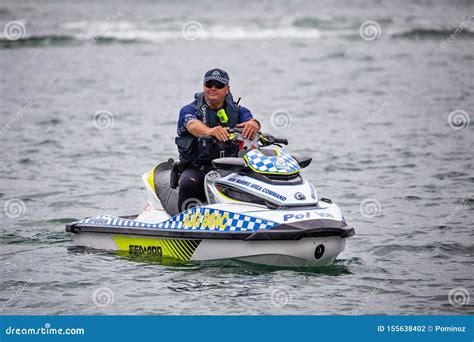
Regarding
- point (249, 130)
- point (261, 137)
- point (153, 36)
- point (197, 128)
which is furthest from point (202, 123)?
point (153, 36)

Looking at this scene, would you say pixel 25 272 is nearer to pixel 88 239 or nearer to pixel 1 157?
pixel 88 239

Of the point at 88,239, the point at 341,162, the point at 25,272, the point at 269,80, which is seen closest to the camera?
the point at 25,272

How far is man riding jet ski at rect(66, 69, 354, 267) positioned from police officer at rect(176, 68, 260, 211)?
0.04 feet

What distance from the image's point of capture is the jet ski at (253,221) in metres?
9.42

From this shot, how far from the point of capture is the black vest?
10406mm

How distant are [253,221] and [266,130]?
10509mm

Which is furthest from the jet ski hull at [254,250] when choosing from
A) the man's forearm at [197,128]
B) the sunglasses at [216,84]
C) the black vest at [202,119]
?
the sunglasses at [216,84]

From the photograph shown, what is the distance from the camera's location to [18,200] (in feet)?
46.4

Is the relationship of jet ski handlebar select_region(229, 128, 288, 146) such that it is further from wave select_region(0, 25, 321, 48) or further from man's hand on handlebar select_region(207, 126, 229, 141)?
wave select_region(0, 25, 321, 48)

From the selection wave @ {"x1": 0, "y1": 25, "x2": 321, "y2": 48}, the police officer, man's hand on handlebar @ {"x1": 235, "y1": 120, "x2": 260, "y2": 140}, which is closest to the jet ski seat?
the police officer

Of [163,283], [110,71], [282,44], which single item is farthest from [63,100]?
[163,283]

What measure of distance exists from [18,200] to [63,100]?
10557mm

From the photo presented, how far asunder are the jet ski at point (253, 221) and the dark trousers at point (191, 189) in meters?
0.06

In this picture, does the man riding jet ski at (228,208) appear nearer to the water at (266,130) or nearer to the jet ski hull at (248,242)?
the jet ski hull at (248,242)
